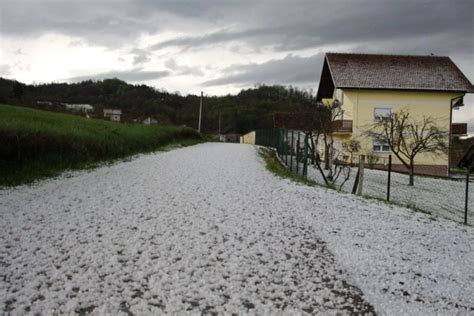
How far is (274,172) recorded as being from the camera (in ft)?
40.9

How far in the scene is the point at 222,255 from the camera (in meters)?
4.54

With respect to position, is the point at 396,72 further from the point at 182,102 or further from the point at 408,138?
the point at 182,102

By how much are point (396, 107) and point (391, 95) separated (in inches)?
35.3

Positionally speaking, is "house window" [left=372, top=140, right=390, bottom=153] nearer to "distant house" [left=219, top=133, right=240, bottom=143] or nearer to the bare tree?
the bare tree

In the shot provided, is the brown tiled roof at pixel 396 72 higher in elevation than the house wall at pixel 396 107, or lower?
higher

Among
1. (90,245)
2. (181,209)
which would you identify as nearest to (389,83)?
(181,209)

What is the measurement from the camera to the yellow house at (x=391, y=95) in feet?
93.2

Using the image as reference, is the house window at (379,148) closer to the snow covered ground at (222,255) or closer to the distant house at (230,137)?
the snow covered ground at (222,255)

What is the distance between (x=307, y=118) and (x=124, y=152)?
28.5ft

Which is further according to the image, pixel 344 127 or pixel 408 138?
pixel 344 127

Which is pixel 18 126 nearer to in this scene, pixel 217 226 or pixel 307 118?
pixel 217 226

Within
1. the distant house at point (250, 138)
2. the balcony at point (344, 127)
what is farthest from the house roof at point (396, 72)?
the distant house at point (250, 138)

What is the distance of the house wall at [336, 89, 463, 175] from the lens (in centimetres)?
2862

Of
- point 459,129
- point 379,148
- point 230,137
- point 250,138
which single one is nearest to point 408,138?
point 379,148
